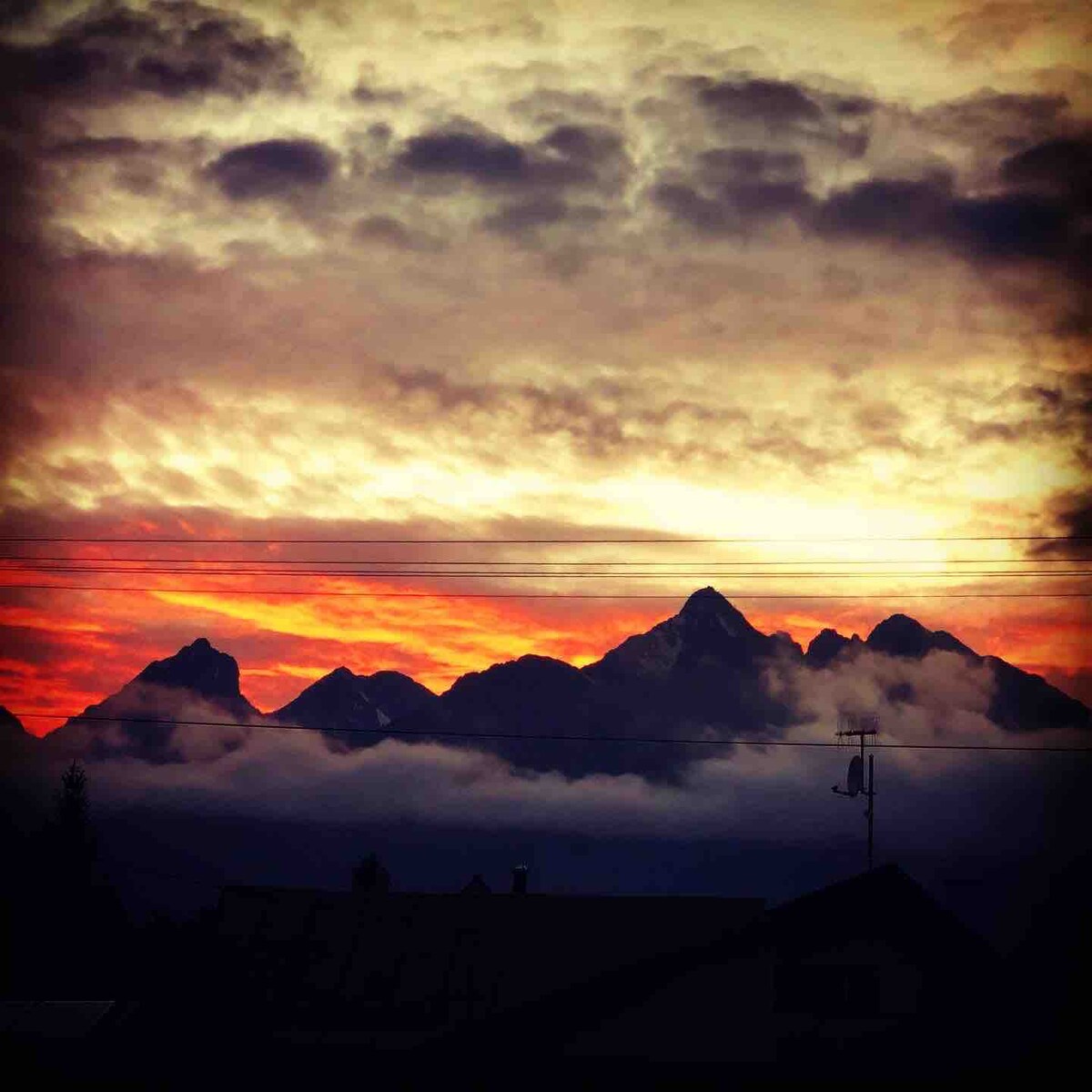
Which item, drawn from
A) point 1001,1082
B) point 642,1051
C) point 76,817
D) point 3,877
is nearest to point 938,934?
point 1001,1082

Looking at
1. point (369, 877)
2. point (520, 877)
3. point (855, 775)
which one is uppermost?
point (855, 775)

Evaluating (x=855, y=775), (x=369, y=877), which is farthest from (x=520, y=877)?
(x=855, y=775)

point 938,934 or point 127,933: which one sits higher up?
point 938,934

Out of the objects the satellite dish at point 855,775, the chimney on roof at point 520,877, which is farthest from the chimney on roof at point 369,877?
the satellite dish at point 855,775

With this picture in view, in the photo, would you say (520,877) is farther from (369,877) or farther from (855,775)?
(855,775)

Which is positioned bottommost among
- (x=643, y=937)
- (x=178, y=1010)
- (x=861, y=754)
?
(x=178, y=1010)

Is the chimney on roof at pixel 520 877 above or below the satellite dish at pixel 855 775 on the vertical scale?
below

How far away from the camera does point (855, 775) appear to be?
4869 centimetres

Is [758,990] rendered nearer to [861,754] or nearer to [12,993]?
[861,754]

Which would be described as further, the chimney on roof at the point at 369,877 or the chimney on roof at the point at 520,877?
the chimney on roof at the point at 369,877

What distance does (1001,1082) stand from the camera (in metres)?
24.8

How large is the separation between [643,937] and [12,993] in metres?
61.3

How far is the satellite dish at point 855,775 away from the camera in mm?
48375

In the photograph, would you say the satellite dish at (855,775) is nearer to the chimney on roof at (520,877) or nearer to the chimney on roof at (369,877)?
the chimney on roof at (520,877)
